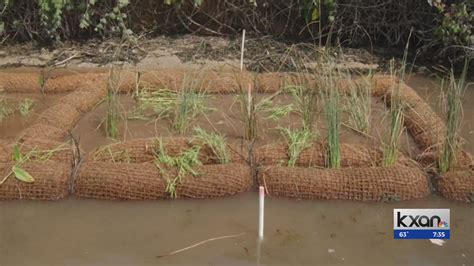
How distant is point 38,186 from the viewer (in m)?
3.80

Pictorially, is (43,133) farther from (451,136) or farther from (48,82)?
(451,136)

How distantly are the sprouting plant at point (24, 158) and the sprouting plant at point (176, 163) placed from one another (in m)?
0.62

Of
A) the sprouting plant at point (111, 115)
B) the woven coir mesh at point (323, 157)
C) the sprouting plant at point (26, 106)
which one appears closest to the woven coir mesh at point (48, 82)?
the sprouting plant at point (26, 106)

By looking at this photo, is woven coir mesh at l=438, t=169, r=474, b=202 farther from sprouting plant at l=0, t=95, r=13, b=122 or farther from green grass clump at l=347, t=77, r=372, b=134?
sprouting plant at l=0, t=95, r=13, b=122

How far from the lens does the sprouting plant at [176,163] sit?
3.80 m

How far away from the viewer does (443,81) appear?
522cm

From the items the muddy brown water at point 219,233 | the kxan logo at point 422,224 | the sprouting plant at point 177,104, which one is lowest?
the muddy brown water at point 219,233

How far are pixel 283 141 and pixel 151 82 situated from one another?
4.59ft

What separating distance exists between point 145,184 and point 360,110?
5.07ft

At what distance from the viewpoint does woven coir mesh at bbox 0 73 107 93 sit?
17.2 feet

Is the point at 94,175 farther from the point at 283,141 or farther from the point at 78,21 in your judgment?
the point at 78,21

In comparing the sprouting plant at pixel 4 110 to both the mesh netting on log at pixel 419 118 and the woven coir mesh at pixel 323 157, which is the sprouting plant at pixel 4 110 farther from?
the mesh netting on log at pixel 419 118

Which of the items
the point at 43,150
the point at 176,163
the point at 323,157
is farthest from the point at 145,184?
the point at 323,157

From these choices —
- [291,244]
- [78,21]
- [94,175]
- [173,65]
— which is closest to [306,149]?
[291,244]
